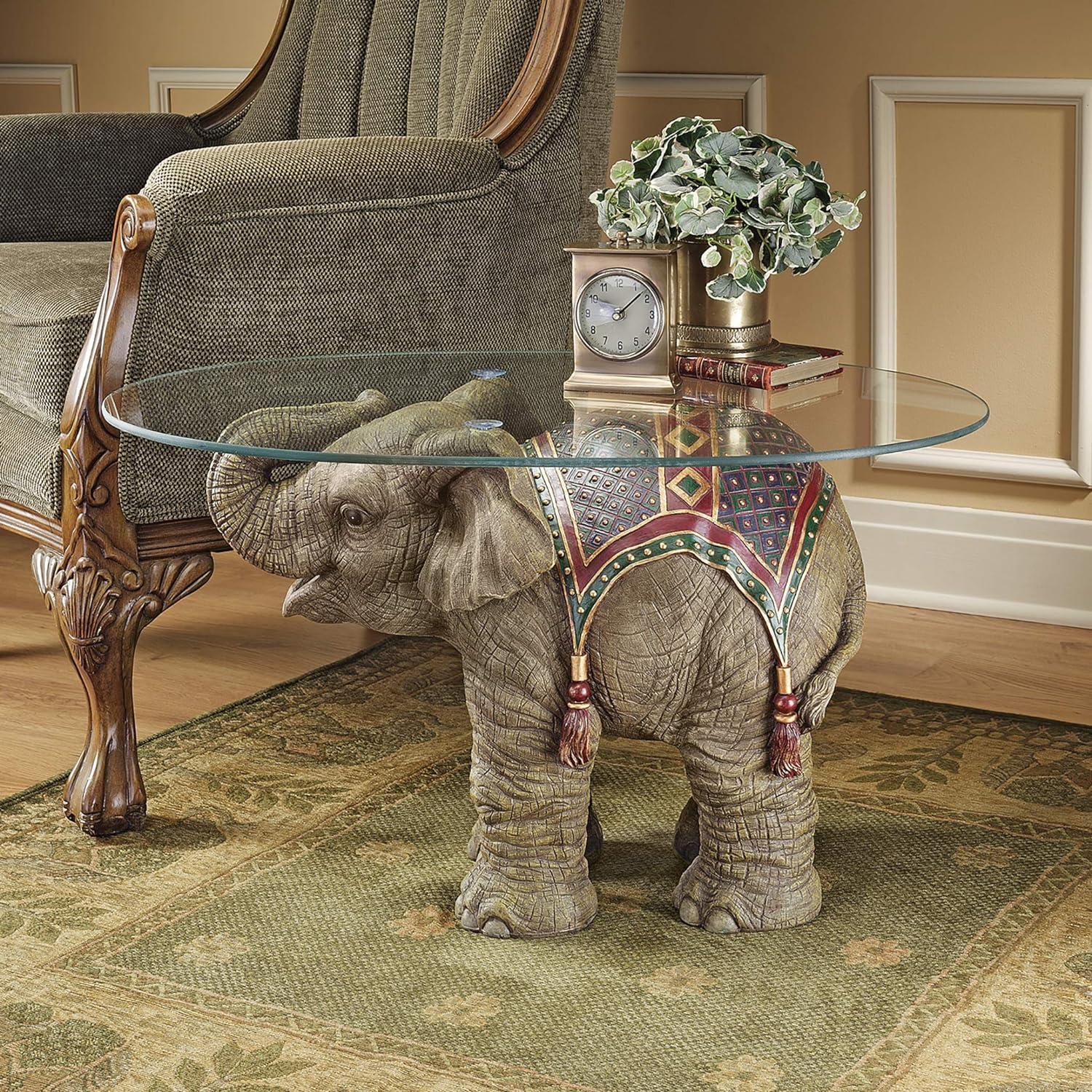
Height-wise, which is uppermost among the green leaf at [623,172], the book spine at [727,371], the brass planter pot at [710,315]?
the green leaf at [623,172]

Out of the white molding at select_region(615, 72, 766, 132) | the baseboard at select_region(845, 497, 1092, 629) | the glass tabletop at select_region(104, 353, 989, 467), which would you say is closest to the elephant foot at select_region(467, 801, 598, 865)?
the glass tabletop at select_region(104, 353, 989, 467)

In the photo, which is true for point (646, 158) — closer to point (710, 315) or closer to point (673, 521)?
point (710, 315)

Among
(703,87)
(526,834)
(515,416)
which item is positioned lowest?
(526,834)

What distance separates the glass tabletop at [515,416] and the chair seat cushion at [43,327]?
138 millimetres

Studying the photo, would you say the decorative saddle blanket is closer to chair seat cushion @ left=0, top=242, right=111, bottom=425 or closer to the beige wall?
chair seat cushion @ left=0, top=242, right=111, bottom=425

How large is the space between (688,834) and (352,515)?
0.52 metres

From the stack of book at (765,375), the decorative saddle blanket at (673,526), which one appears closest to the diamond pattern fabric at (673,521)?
the decorative saddle blanket at (673,526)

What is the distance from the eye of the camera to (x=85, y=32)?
11.6 feet

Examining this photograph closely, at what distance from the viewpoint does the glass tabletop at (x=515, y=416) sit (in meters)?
1.32

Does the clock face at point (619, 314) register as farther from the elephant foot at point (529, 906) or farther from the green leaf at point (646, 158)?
the elephant foot at point (529, 906)

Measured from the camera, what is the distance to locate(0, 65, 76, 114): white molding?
359cm

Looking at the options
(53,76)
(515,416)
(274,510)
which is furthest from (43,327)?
(53,76)

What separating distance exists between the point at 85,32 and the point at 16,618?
59.2 inches

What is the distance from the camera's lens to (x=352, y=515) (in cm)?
146
